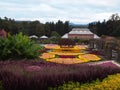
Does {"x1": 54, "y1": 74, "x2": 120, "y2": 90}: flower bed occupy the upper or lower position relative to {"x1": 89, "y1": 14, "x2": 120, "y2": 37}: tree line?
upper

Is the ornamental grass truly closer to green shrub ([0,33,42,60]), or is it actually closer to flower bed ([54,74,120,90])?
flower bed ([54,74,120,90])

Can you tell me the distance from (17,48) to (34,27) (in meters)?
67.7

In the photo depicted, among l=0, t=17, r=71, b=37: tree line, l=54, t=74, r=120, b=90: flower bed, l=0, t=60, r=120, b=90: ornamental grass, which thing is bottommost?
l=0, t=17, r=71, b=37: tree line

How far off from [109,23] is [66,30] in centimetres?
1353

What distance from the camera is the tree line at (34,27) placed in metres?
69.5

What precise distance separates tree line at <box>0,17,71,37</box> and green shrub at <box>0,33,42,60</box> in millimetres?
55978

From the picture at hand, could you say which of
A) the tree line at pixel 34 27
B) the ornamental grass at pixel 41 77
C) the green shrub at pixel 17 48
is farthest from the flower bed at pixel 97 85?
the tree line at pixel 34 27

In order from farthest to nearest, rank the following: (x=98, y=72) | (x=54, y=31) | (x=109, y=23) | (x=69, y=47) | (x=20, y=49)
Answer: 1. (x=54, y=31)
2. (x=109, y=23)
3. (x=69, y=47)
4. (x=20, y=49)
5. (x=98, y=72)

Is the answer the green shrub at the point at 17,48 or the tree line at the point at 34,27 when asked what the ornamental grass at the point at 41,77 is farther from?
the tree line at the point at 34,27

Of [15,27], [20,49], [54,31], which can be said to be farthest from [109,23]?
[20,49]

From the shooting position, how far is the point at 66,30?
283ft

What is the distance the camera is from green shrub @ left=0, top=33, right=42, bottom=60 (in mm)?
9781

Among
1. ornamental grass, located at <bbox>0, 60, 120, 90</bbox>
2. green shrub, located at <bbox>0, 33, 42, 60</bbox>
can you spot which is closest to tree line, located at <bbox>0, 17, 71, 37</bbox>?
green shrub, located at <bbox>0, 33, 42, 60</bbox>

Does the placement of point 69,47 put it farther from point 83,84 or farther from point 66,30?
point 66,30
